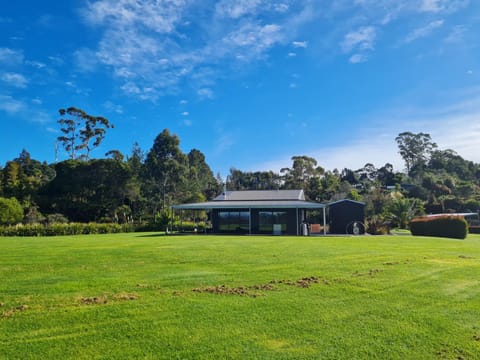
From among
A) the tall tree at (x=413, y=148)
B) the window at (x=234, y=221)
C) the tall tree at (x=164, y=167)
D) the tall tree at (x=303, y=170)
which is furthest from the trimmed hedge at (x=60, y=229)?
the tall tree at (x=413, y=148)

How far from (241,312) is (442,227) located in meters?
22.6

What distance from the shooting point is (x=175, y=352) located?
385 centimetres

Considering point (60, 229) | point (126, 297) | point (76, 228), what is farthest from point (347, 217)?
point (60, 229)

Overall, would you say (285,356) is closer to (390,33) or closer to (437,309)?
(437,309)

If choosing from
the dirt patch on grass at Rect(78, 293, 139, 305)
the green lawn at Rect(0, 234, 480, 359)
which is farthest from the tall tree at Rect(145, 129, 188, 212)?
the dirt patch on grass at Rect(78, 293, 139, 305)

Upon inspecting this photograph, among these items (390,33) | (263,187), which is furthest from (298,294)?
(263,187)

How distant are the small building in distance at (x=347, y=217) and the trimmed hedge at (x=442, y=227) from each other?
12.4ft

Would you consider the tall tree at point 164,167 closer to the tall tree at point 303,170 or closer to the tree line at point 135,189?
the tree line at point 135,189

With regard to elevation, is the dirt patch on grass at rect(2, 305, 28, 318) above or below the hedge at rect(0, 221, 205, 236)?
below

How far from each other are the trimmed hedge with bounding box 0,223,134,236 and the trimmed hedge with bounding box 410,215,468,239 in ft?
76.1

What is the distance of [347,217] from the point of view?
24906mm

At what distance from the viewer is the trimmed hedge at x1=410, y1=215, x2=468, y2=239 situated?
22.2 metres

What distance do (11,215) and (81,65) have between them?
48.9ft

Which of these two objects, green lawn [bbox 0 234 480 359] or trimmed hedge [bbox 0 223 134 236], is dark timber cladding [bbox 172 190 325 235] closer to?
trimmed hedge [bbox 0 223 134 236]
